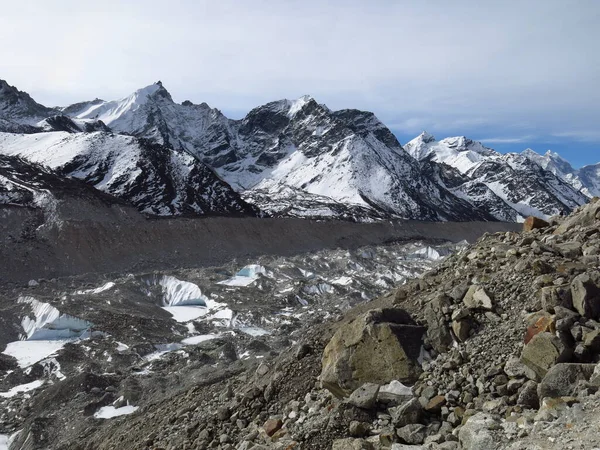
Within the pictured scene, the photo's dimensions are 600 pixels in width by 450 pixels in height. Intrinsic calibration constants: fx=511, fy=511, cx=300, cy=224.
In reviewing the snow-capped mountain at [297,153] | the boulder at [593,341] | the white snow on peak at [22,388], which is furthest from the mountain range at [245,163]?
the boulder at [593,341]

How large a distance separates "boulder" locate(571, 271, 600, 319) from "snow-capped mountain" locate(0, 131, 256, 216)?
210ft

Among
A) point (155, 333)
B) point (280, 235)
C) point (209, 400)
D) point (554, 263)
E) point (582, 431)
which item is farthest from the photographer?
point (280, 235)

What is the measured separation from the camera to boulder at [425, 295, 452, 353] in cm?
786

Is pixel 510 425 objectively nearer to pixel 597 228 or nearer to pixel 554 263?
pixel 554 263

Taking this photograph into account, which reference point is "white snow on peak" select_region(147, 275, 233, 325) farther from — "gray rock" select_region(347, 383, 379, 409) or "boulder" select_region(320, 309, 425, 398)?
"gray rock" select_region(347, 383, 379, 409)

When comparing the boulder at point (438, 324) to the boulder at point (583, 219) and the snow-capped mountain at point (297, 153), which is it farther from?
the snow-capped mountain at point (297, 153)

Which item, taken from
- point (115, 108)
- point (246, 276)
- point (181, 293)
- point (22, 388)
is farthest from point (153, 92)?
point (22, 388)

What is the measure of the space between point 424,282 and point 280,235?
192 feet

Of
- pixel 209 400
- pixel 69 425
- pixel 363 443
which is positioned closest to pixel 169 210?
pixel 69 425

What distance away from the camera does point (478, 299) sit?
8055mm

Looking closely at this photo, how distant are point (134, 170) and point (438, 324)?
71.6m

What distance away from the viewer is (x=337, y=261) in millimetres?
55094

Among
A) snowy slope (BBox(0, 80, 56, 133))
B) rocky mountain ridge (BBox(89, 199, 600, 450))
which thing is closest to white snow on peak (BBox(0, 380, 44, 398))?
rocky mountain ridge (BBox(89, 199, 600, 450))

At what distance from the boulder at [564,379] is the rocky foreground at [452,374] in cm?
1
